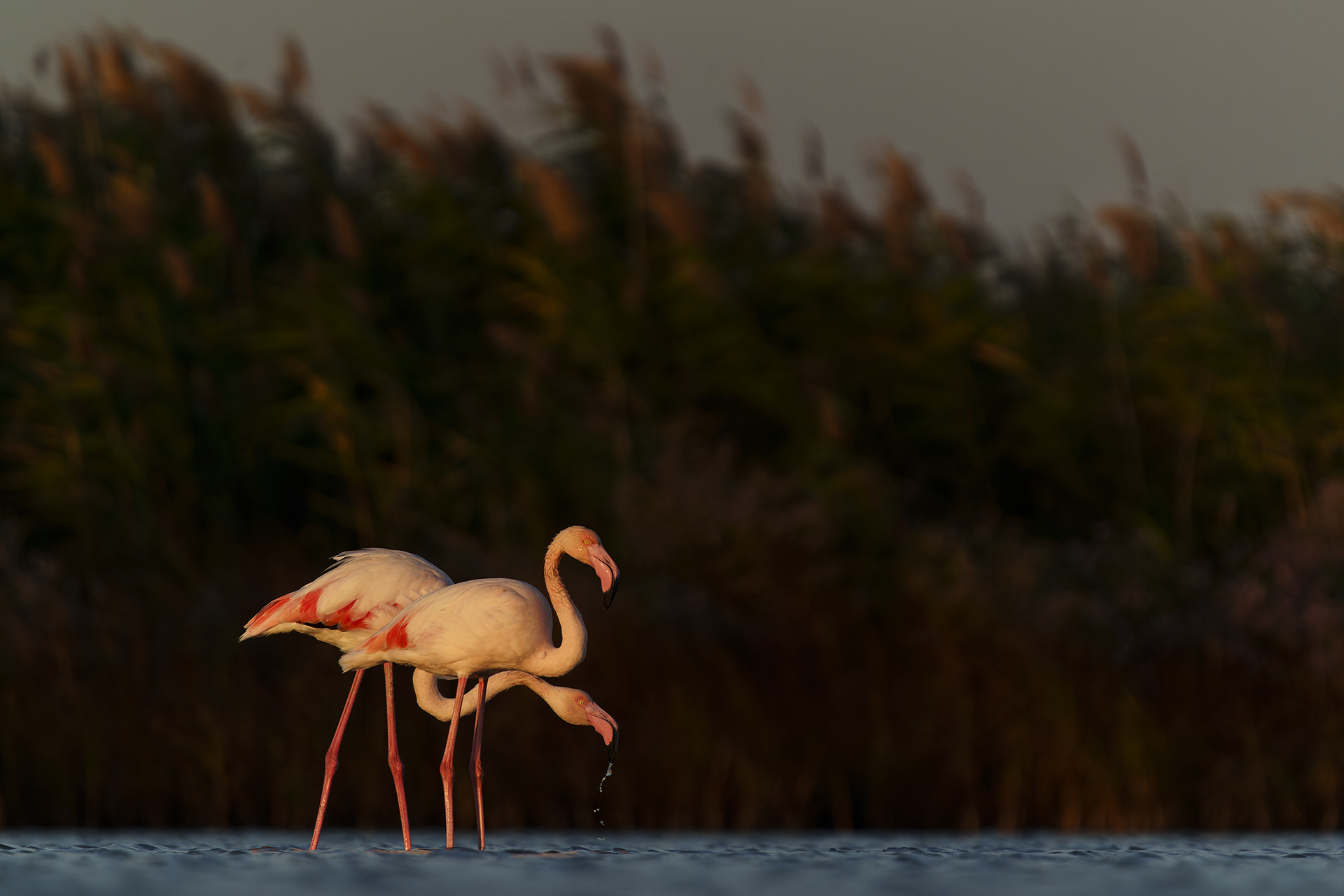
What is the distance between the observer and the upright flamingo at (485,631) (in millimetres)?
5777

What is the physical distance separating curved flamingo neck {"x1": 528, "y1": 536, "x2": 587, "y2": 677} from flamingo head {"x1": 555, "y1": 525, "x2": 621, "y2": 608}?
8 centimetres

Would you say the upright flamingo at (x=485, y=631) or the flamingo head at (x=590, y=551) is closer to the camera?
the flamingo head at (x=590, y=551)

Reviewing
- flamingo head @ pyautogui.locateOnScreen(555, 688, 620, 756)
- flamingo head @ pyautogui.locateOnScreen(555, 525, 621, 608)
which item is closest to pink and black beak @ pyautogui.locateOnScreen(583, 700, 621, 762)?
flamingo head @ pyautogui.locateOnScreen(555, 688, 620, 756)

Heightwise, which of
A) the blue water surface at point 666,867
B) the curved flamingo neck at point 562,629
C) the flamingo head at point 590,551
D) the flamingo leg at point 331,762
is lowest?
the blue water surface at point 666,867

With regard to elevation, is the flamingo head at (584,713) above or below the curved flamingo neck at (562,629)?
below

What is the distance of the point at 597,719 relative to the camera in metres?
5.97

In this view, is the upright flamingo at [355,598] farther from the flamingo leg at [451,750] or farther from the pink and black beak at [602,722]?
the pink and black beak at [602,722]

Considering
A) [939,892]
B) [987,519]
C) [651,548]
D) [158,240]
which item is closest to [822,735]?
[651,548]

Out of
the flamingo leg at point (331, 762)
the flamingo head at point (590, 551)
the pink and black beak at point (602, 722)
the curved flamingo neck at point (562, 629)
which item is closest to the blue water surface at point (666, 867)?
the flamingo leg at point (331, 762)

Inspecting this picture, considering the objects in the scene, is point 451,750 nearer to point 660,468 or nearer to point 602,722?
point 602,722

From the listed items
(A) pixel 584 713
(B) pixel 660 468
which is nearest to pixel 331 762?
(A) pixel 584 713

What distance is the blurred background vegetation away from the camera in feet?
27.4

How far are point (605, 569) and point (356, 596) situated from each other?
1137mm

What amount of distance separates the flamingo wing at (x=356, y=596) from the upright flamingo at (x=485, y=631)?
0.17m
